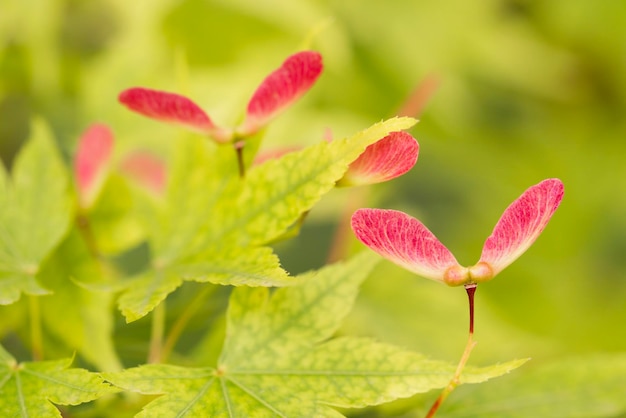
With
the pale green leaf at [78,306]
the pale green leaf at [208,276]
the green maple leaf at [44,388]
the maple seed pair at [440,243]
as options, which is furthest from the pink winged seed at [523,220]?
the pale green leaf at [78,306]

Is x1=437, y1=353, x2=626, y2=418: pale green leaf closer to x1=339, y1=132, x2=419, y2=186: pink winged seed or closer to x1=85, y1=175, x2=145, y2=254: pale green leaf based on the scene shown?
x1=339, y1=132, x2=419, y2=186: pink winged seed

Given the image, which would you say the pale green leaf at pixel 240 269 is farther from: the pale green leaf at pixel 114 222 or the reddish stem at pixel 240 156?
the pale green leaf at pixel 114 222

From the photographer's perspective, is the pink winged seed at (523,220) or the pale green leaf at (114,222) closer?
the pink winged seed at (523,220)

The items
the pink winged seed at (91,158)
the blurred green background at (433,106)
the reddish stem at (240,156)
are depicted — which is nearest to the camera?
the reddish stem at (240,156)

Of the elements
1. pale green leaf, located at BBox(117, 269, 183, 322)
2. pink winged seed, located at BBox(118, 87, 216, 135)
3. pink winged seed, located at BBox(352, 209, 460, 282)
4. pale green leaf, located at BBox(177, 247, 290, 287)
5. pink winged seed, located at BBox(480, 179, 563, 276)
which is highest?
pink winged seed, located at BBox(118, 87, 216, 135)

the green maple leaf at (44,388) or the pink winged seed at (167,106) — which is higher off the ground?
the pink winged seed at (167,106)

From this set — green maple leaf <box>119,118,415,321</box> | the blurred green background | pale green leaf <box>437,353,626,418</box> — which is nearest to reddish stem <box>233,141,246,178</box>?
green maple leaf <box>119,118,415,321</box>

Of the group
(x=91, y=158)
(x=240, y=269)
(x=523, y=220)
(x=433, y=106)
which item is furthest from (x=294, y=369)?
(x=433, y=106)
